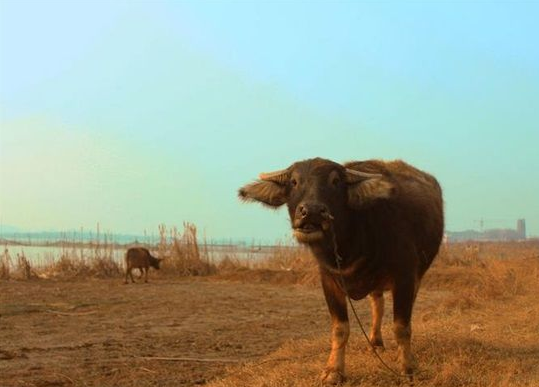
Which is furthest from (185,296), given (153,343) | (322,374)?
(322,374)

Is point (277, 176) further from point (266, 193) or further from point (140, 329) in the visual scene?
point (140, 329)

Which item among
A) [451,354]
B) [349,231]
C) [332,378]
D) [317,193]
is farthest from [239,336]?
[317,193]

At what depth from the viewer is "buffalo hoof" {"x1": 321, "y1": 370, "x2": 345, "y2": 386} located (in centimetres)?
538

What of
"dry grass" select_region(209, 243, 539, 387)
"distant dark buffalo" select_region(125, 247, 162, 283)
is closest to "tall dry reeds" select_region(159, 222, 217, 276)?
"distant dark buffalo" select_region(125, 247, 162, 283)

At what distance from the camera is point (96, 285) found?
66.2 feet

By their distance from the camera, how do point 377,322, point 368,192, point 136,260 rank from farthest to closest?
point 136,260
point 377,322
point 368,192

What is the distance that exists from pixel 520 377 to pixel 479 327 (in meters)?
3.35

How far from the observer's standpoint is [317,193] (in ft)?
16.3

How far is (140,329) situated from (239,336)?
77.6 inches

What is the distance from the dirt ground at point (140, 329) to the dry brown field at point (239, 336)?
2 centimetres

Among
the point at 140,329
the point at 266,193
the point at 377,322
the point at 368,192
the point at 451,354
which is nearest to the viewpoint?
the point at 368,192

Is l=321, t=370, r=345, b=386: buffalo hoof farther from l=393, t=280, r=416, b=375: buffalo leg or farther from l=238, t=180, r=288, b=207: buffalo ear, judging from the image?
l=238, t=180, r=288, b=207: buffalo ear

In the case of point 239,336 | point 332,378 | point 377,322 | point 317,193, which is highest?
point 317,193

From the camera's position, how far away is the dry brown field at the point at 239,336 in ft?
19.6
